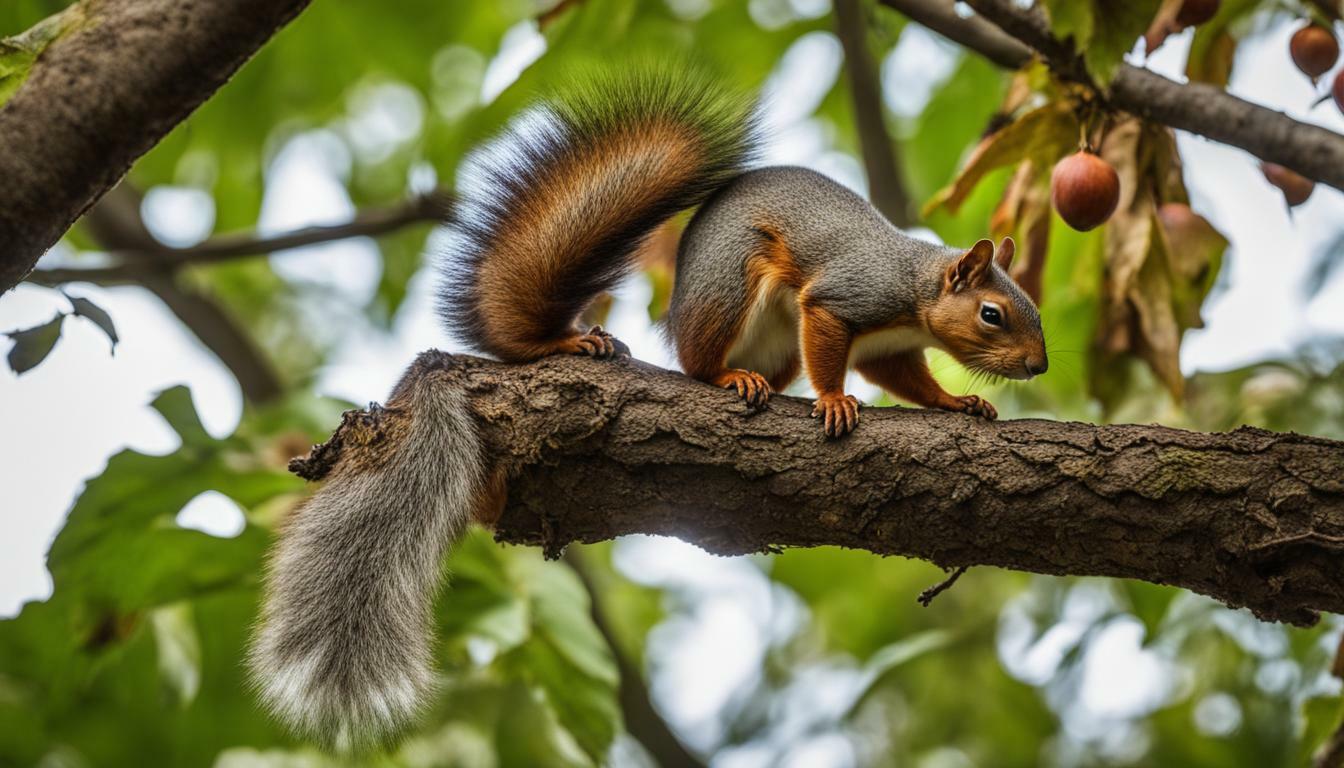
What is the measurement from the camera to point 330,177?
22.0 ft

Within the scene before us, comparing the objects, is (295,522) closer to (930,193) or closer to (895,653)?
(895,653)

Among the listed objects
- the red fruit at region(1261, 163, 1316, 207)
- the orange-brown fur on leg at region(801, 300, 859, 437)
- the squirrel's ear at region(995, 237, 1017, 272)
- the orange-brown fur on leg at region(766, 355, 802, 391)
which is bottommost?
the orange-brown fur on leg at region(766, 355, 802, 391)

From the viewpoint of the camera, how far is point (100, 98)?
5.90ft

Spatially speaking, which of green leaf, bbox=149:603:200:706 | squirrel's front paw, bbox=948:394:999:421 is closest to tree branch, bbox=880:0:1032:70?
squirrel's front paw, bbox=948:394:999:421

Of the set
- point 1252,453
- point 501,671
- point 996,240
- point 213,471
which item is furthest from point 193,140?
point 1252,453

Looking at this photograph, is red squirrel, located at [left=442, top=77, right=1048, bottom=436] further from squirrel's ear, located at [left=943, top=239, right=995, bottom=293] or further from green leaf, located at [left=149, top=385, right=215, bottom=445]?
green leaf, located at [left=149, top=385, right=215, bottom=445]

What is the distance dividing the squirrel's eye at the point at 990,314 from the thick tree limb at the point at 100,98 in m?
1.99

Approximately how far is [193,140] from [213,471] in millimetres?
2124

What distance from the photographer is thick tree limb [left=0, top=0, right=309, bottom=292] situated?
1771mm

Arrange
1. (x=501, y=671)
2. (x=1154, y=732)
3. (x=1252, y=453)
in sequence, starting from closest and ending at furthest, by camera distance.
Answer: (x=1252, y=453) → (x=501, y=671) → (x=1154, y=732)

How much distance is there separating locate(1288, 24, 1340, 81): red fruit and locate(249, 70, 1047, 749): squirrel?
32.4 inches

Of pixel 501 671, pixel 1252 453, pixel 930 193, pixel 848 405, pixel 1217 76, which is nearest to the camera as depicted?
pixel 1252 453

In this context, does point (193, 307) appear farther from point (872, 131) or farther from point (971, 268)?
point (971, 268)

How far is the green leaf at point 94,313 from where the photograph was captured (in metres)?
2.35
